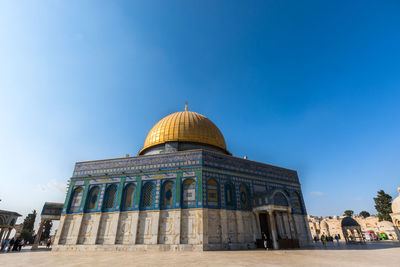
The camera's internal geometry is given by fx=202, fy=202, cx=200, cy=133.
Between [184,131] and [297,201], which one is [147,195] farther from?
[297,201]

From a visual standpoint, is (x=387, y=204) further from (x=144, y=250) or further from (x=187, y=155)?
(x=144, y=250)

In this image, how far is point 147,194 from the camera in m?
17.4

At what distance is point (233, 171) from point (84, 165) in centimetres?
1459

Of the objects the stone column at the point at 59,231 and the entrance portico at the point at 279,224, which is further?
the stone column at the point at 59,231

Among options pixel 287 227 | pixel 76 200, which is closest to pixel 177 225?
pixel 76 200

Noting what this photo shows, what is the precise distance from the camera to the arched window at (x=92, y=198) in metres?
18.0

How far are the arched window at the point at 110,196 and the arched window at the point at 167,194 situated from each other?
15.3ft

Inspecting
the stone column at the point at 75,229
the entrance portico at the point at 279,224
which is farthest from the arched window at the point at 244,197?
the stone column at the point at 75,229

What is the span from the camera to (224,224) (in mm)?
15773

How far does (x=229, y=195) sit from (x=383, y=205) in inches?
1494

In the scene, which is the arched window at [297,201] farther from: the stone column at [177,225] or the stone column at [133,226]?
the stone column at [133,226]

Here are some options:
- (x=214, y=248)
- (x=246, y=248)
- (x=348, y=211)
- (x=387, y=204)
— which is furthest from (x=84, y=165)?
(x=348, y=211)

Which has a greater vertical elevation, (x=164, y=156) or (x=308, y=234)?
(x=164, y=156)

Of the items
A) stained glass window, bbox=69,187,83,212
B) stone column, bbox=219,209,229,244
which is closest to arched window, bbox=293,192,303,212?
stone column, bbox=219,209,229,244
